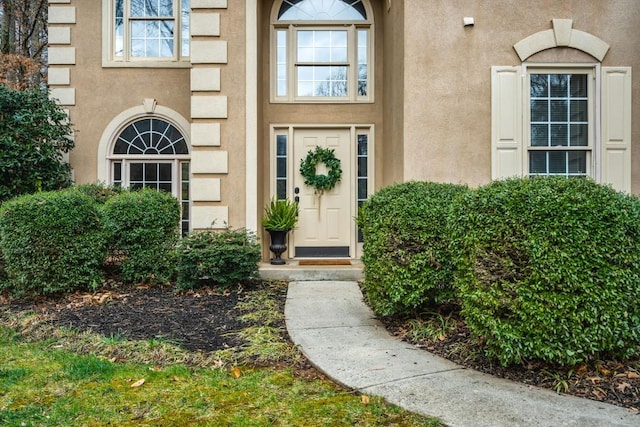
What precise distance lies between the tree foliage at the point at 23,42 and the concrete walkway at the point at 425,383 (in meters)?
11.5

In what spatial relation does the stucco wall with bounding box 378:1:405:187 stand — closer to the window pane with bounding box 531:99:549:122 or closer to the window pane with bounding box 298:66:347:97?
the window pane with bounding box 298:66:347:97

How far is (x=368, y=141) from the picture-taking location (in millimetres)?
7535

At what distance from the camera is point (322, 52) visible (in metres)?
7.54

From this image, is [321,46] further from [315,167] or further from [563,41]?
[563,41]

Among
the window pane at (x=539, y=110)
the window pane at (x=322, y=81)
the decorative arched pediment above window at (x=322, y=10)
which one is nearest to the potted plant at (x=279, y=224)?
the window pane at (x=322, y=81)

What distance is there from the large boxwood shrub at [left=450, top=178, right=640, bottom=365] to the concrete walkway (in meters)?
0.32

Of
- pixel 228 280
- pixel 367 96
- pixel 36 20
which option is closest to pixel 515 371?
pixel 228 280

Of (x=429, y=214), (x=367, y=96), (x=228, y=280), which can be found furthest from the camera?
(x=367, y=96)

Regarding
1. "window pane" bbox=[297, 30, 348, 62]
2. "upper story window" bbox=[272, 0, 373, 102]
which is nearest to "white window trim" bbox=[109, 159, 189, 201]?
"upper story window" bbox=[272, 0, 373, 102]

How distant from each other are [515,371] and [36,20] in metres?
15.5

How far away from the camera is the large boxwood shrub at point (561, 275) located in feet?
9.45

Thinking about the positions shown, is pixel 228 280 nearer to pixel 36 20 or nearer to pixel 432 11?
pixel 432 11

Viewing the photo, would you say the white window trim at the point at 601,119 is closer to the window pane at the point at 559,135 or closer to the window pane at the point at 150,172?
the window pane at the point at 559,135

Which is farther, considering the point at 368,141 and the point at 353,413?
the point at 368,141
